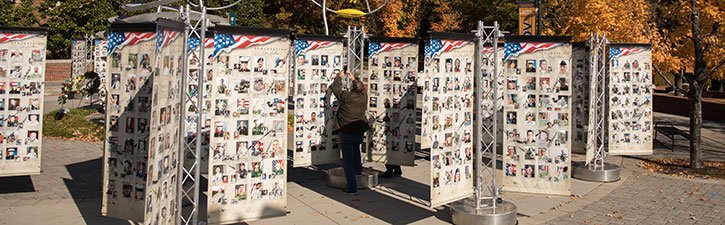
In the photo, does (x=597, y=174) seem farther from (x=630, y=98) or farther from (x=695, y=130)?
(x=695, y=130)

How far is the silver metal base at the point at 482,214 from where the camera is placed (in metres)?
7.66

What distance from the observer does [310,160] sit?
990 centimetres

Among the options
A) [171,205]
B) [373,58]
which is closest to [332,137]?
[373,58]

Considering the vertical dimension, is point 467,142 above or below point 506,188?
above

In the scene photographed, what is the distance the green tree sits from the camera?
3070cm

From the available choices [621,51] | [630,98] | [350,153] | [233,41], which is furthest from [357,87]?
[630,98]

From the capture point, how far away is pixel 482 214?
7.72 m

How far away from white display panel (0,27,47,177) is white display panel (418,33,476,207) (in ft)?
17.3

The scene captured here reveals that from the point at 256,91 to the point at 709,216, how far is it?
22.1ft

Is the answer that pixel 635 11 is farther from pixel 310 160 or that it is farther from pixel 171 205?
pixel 171 205

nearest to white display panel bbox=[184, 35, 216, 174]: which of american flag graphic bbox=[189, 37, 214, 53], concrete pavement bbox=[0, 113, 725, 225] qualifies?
american flag graphic bbox=[189, 37, 214, 53]

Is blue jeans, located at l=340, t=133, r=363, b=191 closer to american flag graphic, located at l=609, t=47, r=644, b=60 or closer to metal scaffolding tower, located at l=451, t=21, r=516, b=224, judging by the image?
metal scaffolding tower, located at l=451, t=21, r=516, b=224

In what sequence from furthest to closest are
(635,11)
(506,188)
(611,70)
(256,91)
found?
(635,11) < (611,70) < (506,188) < (256,91)

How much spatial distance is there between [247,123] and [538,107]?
396 centimetres
